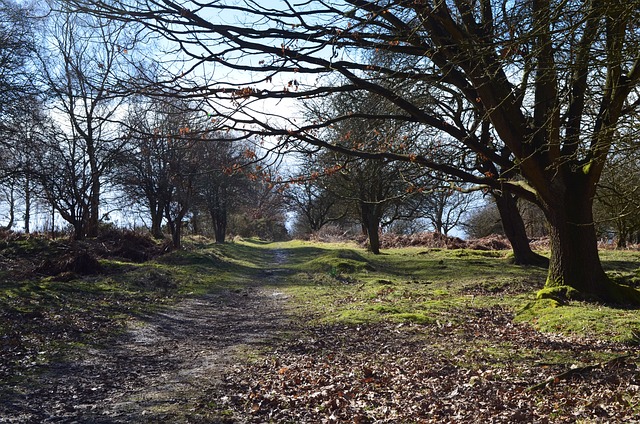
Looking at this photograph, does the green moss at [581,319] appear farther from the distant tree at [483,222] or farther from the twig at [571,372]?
the distant tree at [483,222]

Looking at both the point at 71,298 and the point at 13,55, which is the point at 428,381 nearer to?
the point at 71,298

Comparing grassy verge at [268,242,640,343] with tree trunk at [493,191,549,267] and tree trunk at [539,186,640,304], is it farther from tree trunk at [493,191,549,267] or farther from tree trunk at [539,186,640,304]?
tree trunk at [493,191,549,267]

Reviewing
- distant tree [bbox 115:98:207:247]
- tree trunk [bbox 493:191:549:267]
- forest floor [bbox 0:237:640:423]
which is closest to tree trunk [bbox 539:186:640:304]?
forest floor [bbox 0:237:640:423]

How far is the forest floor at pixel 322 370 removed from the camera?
15.5ft

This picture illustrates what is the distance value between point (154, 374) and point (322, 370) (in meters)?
2.09

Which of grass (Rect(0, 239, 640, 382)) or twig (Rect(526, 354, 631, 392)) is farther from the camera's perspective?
grass (Rect(0, 239, 640, 382))

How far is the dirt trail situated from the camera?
4805mm

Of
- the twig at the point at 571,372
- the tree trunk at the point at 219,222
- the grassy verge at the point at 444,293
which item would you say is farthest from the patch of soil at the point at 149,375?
Answer: the tree trunk at the point at 219,222

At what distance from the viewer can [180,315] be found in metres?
10.3

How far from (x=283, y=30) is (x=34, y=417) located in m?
6.01

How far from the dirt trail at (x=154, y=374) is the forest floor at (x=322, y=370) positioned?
0.07 feet

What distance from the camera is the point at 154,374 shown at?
20.4ft

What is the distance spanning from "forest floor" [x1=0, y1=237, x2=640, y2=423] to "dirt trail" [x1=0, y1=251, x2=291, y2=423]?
21mm

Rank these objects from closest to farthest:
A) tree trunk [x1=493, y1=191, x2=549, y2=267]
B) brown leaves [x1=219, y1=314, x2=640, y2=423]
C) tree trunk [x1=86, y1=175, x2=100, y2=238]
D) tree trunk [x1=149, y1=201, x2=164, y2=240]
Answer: brown leaves [x1=219, y1=314, x2=640, y2=423] < tree trunk [x1=493, y1=191, x2=549, y2=267] < tree trunk [x1=86, y1=175, x2=100, y2=238] < tree trunk [x1=149, y1=201, x2=164, y2=240]
